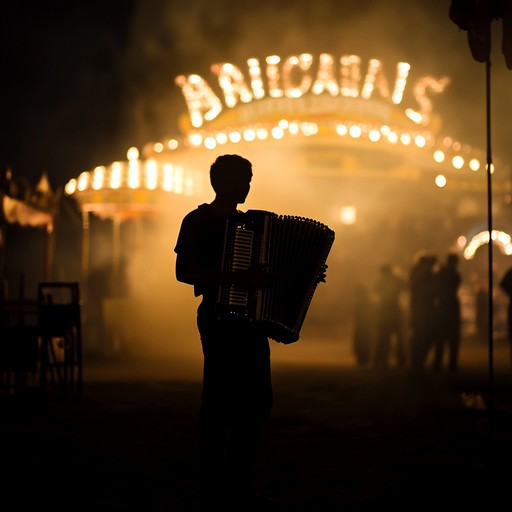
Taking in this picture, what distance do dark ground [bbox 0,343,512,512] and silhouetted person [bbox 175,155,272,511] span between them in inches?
14.9

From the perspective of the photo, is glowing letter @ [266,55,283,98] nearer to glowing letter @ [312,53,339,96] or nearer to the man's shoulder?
glowing letter @ [312,53,339,96]

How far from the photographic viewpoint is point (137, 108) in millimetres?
31969

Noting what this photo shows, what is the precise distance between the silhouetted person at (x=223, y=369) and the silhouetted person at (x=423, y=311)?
907cm

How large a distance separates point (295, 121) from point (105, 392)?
1528 cm

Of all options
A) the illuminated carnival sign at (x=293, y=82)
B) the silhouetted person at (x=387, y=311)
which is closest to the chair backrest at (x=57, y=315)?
the silhouetted person at (x=387, y=311)

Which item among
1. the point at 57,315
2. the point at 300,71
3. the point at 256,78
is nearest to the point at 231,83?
the point at 256,78

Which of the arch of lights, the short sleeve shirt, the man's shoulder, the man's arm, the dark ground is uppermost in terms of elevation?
the arch of lights

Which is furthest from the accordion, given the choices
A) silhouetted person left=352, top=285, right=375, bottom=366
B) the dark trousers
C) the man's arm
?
silhouetted person left=352, top=285, right=375, bottom=366

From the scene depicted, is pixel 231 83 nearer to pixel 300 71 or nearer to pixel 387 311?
pixel 300 71

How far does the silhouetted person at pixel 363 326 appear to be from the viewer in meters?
14.2

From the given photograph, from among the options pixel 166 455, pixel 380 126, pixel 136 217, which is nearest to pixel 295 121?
pixel 380 126

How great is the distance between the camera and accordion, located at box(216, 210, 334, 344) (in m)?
3.77

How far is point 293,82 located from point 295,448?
1960cm

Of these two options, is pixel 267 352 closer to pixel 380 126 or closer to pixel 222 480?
pixel 222 480
